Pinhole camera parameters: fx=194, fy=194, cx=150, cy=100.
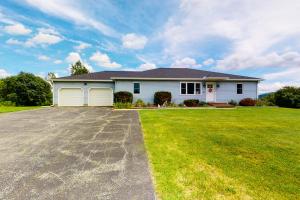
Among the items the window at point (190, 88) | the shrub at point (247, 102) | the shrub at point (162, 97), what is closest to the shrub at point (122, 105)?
the shrub at point (162, 97)

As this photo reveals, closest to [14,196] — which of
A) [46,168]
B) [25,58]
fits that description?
[46,168]

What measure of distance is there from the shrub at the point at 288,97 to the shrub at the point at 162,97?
1268 cm

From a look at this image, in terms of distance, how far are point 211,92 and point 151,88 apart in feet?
21.4

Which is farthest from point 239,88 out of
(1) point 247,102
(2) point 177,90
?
(2) point 177,90

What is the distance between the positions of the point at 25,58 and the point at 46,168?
36.4m

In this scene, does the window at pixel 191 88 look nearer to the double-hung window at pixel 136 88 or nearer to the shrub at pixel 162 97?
the shrub at pixel 162 97

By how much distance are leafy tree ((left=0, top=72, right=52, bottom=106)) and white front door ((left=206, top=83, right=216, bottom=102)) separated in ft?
67.1

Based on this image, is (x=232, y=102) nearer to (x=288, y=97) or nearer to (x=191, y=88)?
(x=191, y=88)

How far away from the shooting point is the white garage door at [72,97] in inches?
838

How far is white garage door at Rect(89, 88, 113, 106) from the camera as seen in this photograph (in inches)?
845

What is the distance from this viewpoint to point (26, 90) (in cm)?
2419

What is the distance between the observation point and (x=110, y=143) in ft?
18.9

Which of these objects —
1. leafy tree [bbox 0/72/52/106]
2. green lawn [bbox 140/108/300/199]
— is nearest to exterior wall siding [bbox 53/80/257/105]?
leafy tree [bbox 0/72/52/106]

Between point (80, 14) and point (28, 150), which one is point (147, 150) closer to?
point (28, 150)
